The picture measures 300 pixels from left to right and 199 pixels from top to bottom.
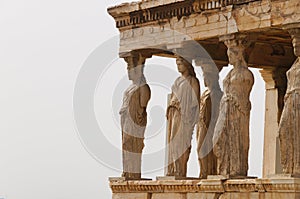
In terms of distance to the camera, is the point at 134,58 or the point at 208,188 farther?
the point at 134,58

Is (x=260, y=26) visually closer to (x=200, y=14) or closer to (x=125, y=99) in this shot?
(x=200, y=14)

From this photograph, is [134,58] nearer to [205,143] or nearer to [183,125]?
[183,125]

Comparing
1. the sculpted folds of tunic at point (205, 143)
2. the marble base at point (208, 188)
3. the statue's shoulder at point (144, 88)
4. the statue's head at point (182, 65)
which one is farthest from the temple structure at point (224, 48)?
the sculpted folds of tunic at point (205, 143)

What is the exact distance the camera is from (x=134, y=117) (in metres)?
30.4

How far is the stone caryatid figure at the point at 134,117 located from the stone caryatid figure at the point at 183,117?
42.7 inches

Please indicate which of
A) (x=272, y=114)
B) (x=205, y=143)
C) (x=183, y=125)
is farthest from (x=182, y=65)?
(x=272, y=114)

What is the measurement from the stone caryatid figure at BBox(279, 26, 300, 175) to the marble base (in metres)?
0.32

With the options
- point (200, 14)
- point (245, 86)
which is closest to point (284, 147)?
point (245, 86)

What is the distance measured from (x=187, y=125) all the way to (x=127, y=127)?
62.9 inches

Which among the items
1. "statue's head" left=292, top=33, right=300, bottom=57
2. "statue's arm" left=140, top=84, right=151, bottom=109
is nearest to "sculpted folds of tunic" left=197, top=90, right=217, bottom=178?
"statue's arm" left=140, top=84, right=151, bottom=109

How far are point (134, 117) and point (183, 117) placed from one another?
144 cm

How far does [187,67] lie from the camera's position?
29.4 meters

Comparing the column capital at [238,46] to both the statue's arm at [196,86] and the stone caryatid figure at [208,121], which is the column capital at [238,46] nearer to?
the statue's arm at [196,86]

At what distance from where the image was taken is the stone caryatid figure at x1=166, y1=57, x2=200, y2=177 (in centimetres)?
2927
